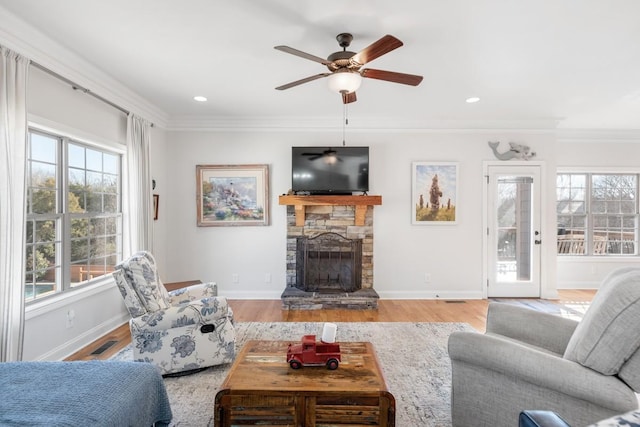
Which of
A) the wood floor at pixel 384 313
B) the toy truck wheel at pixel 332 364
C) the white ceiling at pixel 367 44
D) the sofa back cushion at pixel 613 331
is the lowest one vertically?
the wood floor at pixel 384 313

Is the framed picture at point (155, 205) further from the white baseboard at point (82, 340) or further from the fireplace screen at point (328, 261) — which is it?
the fireplace screen at point (328, 261)

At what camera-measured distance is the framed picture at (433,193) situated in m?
4.79

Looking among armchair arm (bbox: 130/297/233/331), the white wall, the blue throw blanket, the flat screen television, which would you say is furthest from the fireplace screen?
the blue throw blanket

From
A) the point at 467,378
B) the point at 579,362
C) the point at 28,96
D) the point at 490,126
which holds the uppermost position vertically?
the point at 490,126

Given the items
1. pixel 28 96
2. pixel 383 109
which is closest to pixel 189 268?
pixel 28 96

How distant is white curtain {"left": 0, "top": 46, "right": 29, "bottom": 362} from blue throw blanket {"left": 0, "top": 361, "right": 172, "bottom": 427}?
1042 millimetres

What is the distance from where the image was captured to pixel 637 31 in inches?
94.0

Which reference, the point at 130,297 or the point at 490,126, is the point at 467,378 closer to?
the point at 130,297

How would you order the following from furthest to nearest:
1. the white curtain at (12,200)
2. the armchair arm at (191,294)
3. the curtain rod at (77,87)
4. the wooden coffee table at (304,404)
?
the armchair arm at (191,294) → the curtain rod at (77,87) → the white curtain at (12,200) → the wooden coffee table at (304,404)

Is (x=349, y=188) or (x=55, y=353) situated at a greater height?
(x=349, y=188)

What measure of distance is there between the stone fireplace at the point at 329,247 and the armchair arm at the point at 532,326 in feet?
8.02

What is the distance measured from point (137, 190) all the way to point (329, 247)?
260 centimetres

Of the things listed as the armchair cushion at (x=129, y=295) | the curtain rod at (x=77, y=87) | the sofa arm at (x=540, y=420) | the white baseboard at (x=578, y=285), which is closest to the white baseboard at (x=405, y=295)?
the white baseboard at (x=578, y=285)

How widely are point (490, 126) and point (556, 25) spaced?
261cm
